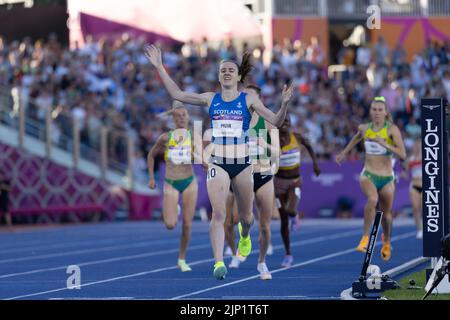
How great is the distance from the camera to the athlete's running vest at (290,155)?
2242cm

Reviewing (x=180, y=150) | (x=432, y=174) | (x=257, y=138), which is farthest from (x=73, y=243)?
(x=432, y=174)

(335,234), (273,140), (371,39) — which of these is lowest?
(335,234)

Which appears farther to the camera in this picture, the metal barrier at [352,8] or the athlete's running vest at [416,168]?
the metal barrier at [352,8]

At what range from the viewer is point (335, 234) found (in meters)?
30.4

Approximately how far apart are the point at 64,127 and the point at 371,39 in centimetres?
1510

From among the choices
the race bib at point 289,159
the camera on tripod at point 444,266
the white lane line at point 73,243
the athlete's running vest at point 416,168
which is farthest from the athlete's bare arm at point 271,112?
the athlete's running vest at point 416,168

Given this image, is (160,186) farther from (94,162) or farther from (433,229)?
(433,229)

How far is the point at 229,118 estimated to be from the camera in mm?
15961

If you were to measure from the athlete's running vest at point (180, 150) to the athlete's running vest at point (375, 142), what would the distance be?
3.40 meters

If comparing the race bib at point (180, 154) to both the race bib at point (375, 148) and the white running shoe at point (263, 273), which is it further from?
the race bib at point (375, 148)

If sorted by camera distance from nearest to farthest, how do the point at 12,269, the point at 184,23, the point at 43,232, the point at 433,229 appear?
1. the point at 433,229
2. the point at 12,269
3. the point at 43,232
4. the point at 184,23

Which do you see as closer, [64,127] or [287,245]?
[287,245]
